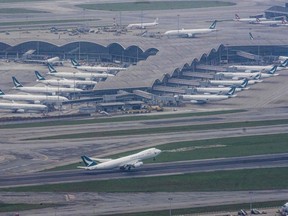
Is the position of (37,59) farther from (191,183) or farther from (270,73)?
(191,183)

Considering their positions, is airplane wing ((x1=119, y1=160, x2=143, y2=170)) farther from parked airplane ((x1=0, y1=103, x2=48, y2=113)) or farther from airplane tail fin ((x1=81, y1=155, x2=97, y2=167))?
parked airplane ((x1=0, y1=103, x2=48, y2=113))

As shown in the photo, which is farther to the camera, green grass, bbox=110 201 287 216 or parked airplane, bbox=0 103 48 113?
parked airplane, bbox=0 103 48 113

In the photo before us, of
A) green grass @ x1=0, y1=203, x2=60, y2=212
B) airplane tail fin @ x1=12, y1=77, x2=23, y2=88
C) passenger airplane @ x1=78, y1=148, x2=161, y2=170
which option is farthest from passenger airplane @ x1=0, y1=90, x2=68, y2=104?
green grass @ x1=0, y1=203, x2=60, y2=212

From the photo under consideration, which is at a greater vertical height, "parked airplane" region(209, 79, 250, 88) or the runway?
"parked airplane" region(209, 79, 250, 88)

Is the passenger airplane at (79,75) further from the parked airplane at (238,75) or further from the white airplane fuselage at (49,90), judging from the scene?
the parked airplane at (238,75)

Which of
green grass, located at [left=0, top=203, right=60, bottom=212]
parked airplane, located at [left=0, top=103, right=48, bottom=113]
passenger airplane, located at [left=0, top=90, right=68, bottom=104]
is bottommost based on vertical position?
green grass, located at [left=0, top=203, right=60, bottom=212]
